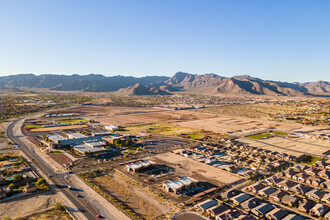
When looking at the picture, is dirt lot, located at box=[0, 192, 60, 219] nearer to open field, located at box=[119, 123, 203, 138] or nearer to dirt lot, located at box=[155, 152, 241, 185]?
dirt lot, located at box=[155, 152, 241, 185]

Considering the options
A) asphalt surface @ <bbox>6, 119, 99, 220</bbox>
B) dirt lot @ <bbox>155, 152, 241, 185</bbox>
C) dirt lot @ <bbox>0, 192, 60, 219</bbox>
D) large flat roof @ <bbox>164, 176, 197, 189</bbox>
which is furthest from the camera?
dirt lot @ <bbox>155, 152, 241, 185</bbox>

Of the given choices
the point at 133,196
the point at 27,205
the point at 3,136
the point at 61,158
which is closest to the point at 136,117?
the point at 3,136

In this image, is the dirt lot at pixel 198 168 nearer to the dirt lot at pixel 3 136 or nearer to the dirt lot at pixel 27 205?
the dirt lot at pixel 27 205

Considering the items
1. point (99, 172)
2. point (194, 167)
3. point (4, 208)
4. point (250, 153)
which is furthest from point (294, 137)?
point (4, 208)

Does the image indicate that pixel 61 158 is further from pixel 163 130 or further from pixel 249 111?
pixel 249 111

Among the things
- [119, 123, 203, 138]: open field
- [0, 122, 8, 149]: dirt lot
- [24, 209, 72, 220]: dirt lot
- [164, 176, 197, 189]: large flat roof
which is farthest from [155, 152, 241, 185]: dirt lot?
[0, 122, 8, 149]: dirt lot

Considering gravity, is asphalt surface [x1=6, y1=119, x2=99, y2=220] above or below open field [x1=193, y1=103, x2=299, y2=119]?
below
